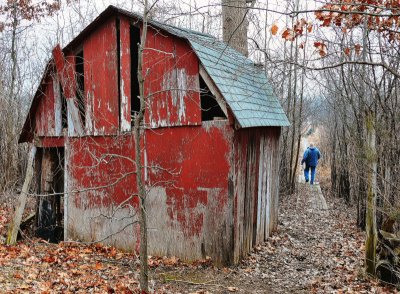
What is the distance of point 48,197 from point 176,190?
4.20 meters

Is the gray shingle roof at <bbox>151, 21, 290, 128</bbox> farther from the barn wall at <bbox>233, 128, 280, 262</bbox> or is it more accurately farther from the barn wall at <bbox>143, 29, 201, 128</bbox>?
the barn wall at <bbox>233, 128, 280, 262</bbox>

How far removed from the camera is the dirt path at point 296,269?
22.7ft

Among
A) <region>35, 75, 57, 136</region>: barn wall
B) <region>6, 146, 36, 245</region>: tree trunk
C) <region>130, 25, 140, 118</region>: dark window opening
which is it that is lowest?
<region>6, 146, 36, 245</region>: tree trunk

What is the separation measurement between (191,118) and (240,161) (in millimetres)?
1352

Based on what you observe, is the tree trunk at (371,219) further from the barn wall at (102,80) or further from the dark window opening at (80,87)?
the dark window opening at (80,87)

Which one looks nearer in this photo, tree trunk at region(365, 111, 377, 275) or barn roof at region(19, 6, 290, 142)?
tree trunk at region(365, 111, 377, 275)

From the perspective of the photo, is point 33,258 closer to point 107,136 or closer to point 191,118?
point 107,136

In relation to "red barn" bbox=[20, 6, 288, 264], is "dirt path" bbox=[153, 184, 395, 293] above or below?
below

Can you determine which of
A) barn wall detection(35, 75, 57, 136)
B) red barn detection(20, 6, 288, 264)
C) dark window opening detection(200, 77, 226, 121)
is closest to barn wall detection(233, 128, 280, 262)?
red barn detection(20, 6, 288, 264)

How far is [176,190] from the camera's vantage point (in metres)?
8.23

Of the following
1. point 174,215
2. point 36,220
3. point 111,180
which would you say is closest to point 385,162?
point 174,215

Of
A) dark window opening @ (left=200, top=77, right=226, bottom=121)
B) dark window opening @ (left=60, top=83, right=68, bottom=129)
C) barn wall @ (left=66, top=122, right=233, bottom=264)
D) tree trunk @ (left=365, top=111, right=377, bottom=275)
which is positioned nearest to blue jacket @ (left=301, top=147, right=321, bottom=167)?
dark window opening @ (left=200, top=77, right=226, bottom=121)

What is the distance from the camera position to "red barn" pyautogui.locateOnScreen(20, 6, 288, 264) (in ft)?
25.6

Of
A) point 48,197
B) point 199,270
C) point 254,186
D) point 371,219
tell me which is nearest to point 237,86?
point 254,186
